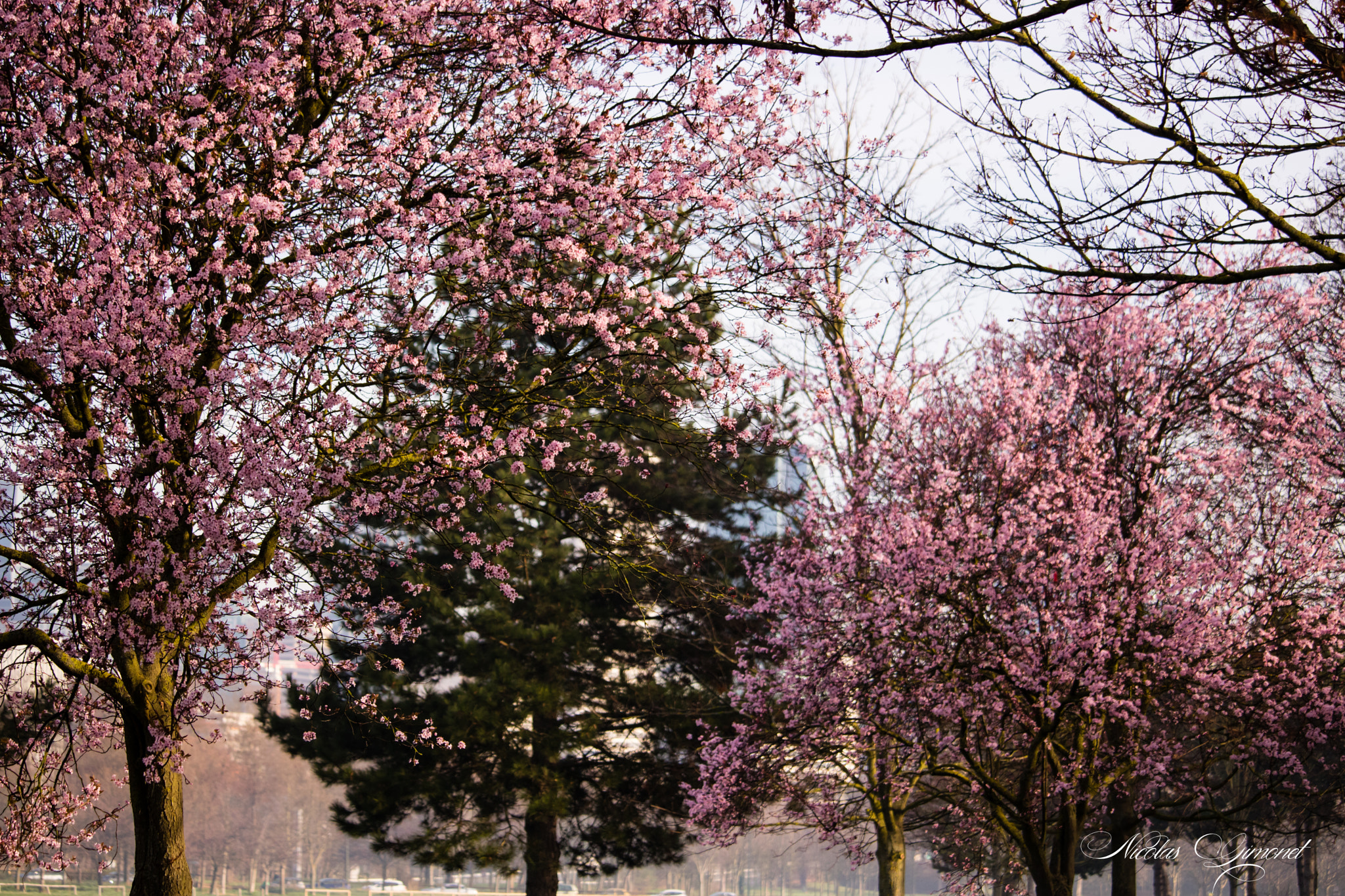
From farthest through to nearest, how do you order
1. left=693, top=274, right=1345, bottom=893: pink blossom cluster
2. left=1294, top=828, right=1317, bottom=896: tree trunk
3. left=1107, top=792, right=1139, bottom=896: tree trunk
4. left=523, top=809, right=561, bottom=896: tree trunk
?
left=1294, top=828, right=1317, bottom=896: tree trunk
left=523, top=809, right=561, bottom=896: tree trunk
left=1107, top=792, right=1139, bottom=896: tree trunk
left=693, top=274, right=1345, bottom=893: pink blossom cluster

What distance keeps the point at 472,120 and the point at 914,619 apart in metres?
6.15

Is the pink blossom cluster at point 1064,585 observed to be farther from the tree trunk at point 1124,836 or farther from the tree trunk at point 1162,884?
the tree trunk at point 1162,884

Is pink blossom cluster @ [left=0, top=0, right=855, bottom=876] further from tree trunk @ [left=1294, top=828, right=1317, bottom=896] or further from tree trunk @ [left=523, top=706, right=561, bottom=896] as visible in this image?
tree trunk @ [left=1294, top=828, right=1317, bottom=896]

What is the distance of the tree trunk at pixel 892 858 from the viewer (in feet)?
47.7

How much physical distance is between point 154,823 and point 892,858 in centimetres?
1055

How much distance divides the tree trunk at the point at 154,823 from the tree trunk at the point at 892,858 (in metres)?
9.85

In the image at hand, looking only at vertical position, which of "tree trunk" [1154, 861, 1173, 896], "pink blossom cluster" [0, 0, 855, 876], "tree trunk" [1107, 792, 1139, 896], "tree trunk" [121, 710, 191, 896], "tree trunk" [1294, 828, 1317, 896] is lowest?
"tree trunk" [1154, 861, 1173, 896]

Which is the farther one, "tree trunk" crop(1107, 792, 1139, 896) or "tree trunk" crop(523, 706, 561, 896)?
"tree trunk" crop(523, 706, 561, 896)

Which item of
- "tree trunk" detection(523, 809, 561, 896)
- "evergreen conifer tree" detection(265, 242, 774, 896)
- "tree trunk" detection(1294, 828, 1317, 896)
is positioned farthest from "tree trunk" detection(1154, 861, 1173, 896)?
"tree trunk" detection(523, 809, 561, 896)

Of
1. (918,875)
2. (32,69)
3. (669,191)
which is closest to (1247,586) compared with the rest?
(669,191)

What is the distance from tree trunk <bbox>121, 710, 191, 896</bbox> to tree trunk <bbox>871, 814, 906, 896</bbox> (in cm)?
985

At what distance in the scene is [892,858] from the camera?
14.7 m

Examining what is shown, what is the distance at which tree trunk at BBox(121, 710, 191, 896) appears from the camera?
282 inches

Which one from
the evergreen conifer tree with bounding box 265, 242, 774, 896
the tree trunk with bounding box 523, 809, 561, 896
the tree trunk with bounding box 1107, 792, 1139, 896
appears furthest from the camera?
the tree trunk with bounding box 523, 809, 561, 896
